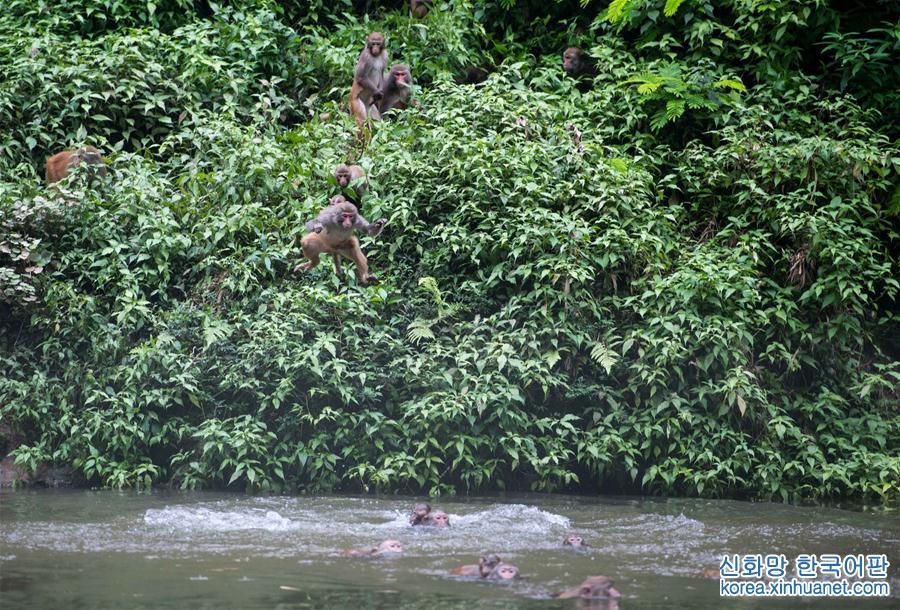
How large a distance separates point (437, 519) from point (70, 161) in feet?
18.3

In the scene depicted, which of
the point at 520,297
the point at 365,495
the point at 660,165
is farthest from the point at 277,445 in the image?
the point at 660,165

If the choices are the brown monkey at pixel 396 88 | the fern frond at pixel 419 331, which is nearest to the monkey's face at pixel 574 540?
the fern frond at pixel 419 331

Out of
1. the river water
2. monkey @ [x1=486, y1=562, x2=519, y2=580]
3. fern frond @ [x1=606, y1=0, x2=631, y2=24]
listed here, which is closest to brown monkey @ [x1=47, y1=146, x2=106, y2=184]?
the river water

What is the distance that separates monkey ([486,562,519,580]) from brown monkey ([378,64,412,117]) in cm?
688

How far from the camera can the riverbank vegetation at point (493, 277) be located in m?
9.57

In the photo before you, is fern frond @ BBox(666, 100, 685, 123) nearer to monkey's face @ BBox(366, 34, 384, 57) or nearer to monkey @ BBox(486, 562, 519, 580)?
monkey's face @ BBox(366, 34, 384, 57)

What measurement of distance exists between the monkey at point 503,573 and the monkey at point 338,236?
3783mm

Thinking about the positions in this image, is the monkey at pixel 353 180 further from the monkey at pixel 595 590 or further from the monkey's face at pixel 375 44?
the monkey at pixel 595 590

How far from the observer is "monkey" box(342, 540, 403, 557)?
6984mm

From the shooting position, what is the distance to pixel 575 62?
508 inches

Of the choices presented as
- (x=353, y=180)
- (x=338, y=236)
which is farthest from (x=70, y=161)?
(x=338, y=236)

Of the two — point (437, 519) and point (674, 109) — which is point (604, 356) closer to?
point (437, 519)

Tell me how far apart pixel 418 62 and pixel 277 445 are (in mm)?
5507

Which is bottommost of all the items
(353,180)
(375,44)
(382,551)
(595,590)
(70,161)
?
(595,590)
